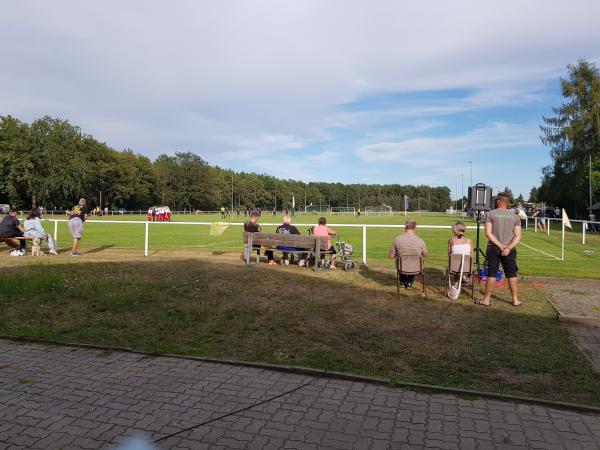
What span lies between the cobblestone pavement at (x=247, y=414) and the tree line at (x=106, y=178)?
7818 centimetres

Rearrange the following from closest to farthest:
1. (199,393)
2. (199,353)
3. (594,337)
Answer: (199,393)
(199,353)
(594,337)

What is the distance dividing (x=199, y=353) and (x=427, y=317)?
3.36m

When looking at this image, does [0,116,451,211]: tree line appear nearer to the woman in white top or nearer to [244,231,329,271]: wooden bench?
[244,231,329,271]: wooden bench

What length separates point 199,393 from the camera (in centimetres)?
438

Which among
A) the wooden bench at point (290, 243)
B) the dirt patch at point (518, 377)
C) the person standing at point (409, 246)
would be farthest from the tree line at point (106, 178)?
the dirt patch at point (518, 377)

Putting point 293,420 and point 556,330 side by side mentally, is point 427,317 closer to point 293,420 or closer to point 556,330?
point 556,330

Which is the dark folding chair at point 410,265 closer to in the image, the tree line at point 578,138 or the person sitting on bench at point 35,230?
the person sitting on bench at point 35,230

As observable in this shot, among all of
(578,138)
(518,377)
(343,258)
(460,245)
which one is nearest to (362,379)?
(518,377)

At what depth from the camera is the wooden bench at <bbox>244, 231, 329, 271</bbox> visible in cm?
1053

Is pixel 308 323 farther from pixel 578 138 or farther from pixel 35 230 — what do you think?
pixel 578 138

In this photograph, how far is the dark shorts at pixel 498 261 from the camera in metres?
7.69

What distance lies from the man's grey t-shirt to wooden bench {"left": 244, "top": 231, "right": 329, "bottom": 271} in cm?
385

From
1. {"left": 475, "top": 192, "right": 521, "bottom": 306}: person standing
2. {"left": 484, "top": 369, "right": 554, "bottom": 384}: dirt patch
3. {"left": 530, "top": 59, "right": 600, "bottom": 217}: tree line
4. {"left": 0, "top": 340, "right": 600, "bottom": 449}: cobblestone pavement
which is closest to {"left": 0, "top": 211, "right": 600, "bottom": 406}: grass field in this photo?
{"left": 484, "top": 369, "right": 554, "bottom": 384}: dirt patch

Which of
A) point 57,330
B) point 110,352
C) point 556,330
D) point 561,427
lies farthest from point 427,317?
point 57,330
